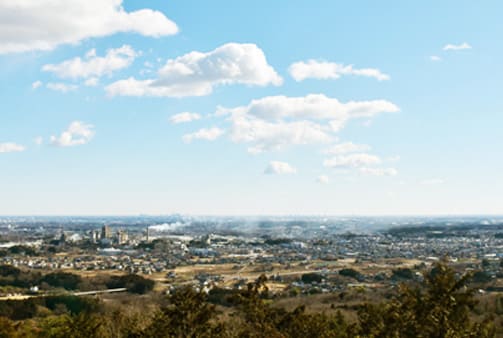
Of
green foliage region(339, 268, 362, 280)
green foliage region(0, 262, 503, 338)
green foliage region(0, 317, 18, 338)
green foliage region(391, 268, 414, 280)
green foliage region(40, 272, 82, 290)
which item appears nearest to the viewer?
green foliage region(0, 262, 503, 338)

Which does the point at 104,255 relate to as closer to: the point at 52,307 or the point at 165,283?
the point at 165,283

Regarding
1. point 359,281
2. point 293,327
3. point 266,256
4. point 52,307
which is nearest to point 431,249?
point 266,256

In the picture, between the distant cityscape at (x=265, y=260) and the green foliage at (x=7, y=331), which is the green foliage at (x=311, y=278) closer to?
the distant cityscape at (x=265, y=260)

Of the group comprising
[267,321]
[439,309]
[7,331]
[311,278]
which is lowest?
[311,278]

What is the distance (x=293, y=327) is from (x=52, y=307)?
45154mm

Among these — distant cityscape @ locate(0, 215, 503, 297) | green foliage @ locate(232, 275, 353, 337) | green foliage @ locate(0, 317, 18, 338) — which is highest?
green foliage @ locate(232, 275, 353, 337)

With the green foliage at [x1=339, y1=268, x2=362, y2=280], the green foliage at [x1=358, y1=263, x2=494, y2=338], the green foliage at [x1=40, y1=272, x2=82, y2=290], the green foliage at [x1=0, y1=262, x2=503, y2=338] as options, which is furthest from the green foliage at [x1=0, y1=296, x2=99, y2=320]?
the green foliage at [x1=358, y1=263, x2=494, y2=338]

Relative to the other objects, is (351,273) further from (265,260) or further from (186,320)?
(186,320)

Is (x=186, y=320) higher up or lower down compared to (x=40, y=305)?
higher up

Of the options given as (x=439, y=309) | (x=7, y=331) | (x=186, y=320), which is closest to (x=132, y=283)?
(x=7, y=331)

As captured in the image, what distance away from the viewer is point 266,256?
122562 millimetres

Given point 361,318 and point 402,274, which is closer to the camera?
point 361,318

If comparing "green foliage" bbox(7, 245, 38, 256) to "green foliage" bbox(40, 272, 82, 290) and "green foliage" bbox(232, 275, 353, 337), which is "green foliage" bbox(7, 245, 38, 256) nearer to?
"green foliage" bbox(40, 272, 82, 290)

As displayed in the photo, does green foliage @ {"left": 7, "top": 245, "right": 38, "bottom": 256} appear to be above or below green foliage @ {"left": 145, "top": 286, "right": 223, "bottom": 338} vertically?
below
